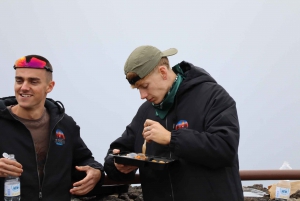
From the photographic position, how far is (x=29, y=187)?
2285 millimetres

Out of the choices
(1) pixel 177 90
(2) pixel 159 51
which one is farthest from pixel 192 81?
(2) pixel 159 51

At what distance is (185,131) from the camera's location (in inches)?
84.0

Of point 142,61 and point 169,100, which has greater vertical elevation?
point 142,61

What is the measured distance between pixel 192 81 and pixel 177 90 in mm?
102

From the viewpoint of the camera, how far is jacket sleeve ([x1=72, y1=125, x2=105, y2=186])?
2609mm

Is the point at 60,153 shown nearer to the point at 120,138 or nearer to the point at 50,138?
the point at 50,138

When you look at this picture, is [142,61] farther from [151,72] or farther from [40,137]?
[40,137]

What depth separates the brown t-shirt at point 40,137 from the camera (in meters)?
2.39

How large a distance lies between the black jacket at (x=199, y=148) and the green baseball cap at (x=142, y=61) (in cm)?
22

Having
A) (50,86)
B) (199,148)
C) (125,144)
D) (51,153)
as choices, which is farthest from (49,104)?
(199,148)

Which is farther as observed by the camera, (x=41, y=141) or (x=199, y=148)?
(x=41, y=141)

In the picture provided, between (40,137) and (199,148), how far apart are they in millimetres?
969

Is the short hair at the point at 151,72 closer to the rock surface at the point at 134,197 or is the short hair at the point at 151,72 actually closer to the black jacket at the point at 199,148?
the black jacket at the point at 199,148

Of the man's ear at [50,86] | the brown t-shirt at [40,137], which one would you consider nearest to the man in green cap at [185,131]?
the brown t-shirt at [40,137]
